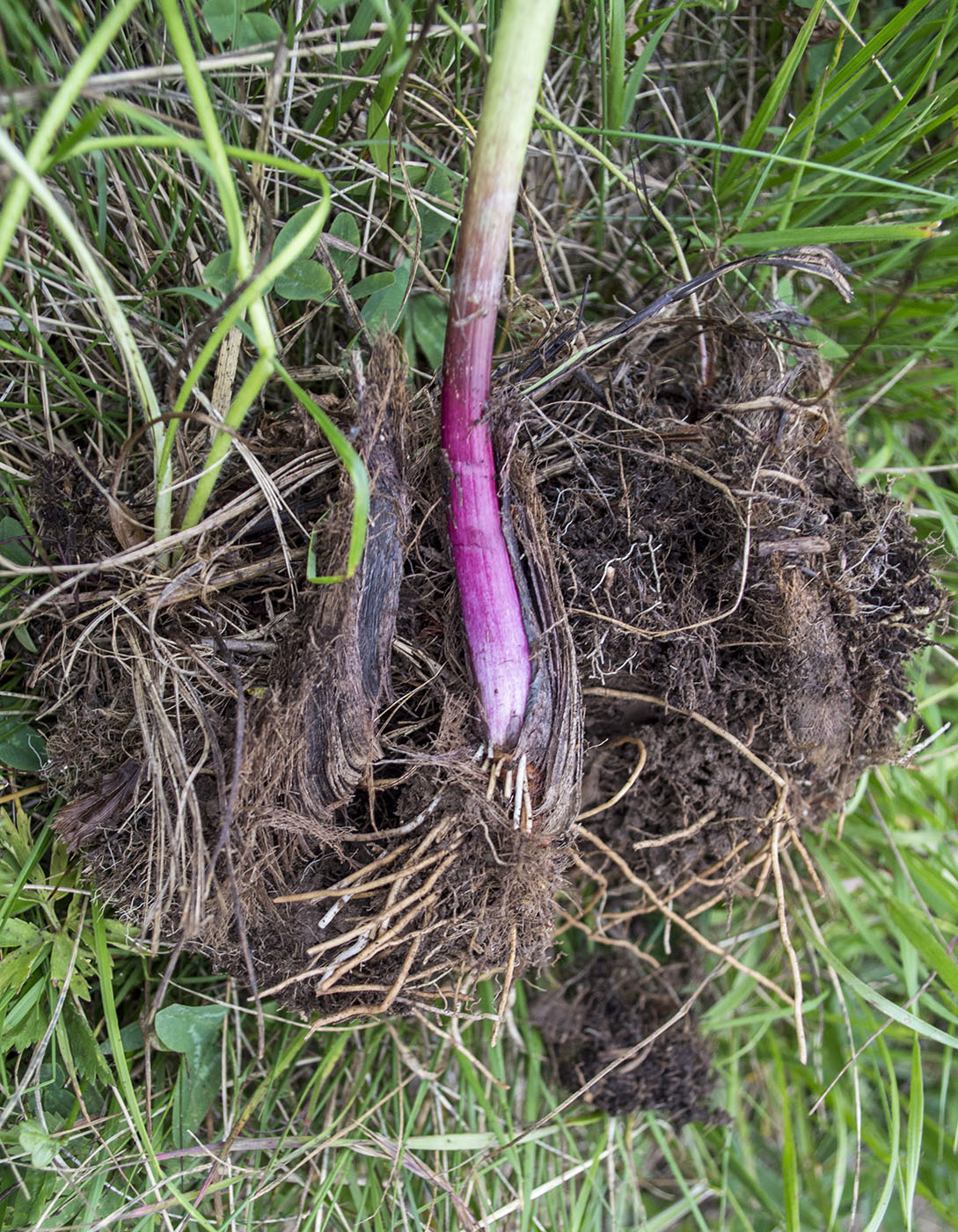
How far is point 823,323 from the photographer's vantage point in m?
1.32

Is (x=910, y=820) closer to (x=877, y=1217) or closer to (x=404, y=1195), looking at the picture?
(x=877, y=1217)

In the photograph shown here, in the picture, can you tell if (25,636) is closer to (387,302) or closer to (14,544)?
(14,544)

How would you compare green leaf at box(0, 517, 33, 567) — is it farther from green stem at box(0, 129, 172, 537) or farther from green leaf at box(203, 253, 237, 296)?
green leaf at box(203, 253, 237, 296)

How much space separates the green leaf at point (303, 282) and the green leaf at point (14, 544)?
0.45 meters

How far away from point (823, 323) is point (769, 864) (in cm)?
91

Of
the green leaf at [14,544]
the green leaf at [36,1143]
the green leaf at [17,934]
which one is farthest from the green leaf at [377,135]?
the green leaf at [36,1143]

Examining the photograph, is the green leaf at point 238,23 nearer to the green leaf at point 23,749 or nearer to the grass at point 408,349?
the grass at point 408,349

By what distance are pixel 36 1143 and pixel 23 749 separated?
0.49 meters

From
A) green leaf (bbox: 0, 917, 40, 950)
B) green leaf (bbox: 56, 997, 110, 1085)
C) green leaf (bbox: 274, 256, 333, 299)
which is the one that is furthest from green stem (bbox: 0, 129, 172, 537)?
green leaf (bbox: 56, 997, 110, 1085)

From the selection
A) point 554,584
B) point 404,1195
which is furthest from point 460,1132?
point 554,584

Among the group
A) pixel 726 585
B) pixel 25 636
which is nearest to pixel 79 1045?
pixel 25 636

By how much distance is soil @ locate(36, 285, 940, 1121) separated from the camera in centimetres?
89

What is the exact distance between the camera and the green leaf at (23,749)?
1.01 meters

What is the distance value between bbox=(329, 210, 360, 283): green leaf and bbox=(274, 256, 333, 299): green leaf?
0.18 feet
